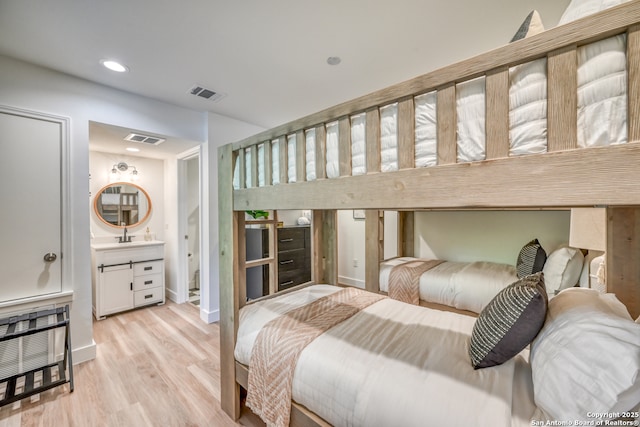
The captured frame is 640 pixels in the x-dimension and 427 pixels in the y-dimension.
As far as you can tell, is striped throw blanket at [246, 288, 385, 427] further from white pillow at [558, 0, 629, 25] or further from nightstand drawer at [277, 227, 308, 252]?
nightstand drawer at [277, 227, 308, 252]

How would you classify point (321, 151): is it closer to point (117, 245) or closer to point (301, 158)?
point (301, 158)

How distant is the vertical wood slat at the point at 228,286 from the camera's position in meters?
1.63

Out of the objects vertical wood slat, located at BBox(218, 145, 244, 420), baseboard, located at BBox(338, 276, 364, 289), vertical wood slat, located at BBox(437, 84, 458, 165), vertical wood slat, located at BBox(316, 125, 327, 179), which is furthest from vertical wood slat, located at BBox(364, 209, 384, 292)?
vertical wood slat, located at BBox(437, 84, 458, 165)

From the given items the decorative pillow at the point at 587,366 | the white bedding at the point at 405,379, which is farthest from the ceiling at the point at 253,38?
the white bedding at the point at 405,379

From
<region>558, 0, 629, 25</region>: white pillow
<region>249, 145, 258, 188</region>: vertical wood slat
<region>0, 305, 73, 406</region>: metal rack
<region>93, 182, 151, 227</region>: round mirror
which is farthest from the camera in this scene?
<region>93, 182, 151, 227</region>: round mirror

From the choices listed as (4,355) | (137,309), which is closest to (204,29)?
(4,355)

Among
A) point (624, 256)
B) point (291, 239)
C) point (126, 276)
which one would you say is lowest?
point (126, 276)

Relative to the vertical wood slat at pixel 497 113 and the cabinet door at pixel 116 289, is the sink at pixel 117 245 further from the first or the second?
the vertical wood slat at pixel 497 113

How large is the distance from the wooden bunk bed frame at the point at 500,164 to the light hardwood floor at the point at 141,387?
1.98 feet

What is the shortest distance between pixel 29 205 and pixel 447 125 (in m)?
2.94

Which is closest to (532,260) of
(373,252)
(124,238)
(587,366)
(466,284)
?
(466,284)

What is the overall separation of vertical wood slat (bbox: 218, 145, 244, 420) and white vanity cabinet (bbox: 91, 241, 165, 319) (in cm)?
233

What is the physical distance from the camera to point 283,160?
1318 millimetres

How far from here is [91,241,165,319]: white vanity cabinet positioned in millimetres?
3094
